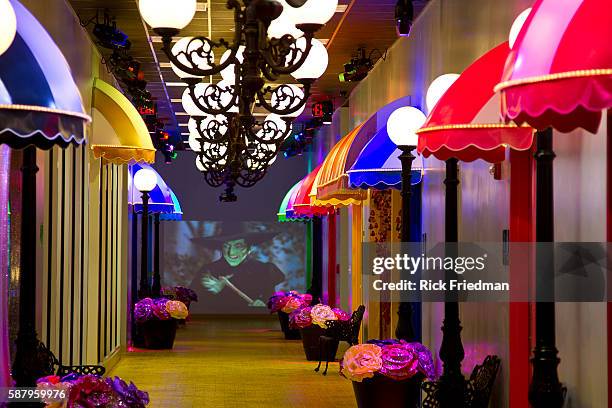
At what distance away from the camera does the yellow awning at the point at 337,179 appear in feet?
39.0

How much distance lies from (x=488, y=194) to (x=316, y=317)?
820cm

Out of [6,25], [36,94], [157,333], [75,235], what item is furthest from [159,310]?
[6,25]

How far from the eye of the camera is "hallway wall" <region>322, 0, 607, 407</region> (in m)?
6.03

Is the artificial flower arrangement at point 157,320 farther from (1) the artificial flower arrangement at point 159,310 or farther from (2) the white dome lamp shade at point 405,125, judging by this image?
(2) the white dome lamp shade at point 405,125

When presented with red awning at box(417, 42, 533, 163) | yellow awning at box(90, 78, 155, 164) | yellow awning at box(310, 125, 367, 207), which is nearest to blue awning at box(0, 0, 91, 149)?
red awning at box(417, 42, 533, 163)

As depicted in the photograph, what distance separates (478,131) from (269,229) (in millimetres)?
22723

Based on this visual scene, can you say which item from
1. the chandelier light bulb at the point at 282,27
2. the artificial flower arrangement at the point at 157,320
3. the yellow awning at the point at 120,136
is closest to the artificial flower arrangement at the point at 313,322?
the artificial flower arrangement at the point at 157,320

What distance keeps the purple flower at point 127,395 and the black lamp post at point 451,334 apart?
1.96 metres

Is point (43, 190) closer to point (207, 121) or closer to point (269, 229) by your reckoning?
point (207, 121)

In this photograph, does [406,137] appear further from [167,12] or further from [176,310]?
[176,310]

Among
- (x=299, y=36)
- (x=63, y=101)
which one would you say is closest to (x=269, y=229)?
(x=299, y=36)

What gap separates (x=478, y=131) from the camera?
6.32 m

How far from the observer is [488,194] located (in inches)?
342

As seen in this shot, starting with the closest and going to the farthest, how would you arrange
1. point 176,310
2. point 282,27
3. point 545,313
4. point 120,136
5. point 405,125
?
point 545,313
point 282,27
point 405,125
point 120,136
point 176,310
